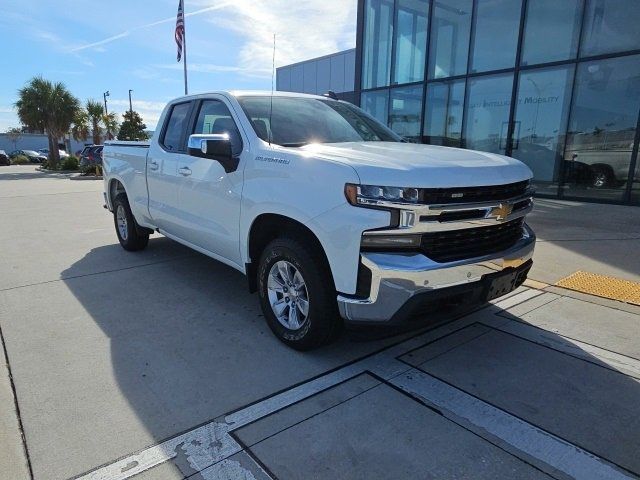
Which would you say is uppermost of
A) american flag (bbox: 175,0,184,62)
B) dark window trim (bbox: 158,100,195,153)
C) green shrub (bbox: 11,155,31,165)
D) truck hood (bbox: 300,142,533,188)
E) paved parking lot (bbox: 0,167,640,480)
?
american flag (bbox: 175,0,184,62)

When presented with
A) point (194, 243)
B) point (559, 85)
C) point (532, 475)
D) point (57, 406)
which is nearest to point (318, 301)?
point (532, 475)

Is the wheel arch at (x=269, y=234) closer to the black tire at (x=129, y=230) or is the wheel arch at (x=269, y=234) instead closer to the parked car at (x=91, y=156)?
the black tire at (x=129, y=230)

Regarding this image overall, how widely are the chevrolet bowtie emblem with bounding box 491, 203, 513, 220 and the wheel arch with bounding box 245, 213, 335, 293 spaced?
116cm

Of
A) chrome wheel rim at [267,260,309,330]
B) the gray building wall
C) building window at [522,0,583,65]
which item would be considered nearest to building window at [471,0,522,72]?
building window at [522,0,583,65]

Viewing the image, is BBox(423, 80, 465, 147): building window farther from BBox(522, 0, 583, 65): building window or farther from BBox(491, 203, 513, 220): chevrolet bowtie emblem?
BBox(491, 203, 513, 220): chevrolet bowtie emblem

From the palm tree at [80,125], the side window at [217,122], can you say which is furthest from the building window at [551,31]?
the palm tree at [80,125]

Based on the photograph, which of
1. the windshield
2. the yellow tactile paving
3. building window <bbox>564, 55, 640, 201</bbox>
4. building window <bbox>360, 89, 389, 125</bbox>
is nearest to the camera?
the windshield

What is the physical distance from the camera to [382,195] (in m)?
2.65

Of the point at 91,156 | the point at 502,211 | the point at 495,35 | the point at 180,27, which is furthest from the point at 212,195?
the point at 91,156

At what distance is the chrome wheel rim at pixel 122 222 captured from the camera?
618 centimetres

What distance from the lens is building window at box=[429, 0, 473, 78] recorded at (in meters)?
13.3

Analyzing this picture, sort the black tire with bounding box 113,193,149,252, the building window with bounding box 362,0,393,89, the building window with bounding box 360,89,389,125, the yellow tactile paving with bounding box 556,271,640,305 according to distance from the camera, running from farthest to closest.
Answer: the building window with bounding box 360,89,389,125
the building window with bounding box 362,0,393,89
the black tire with bounding box 113,193,149,252
the yellow tactile paving with bounding box 556,271,640,305

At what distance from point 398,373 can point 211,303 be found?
2053 millimetres

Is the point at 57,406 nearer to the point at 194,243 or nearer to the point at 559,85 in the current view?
the point at 194,243
